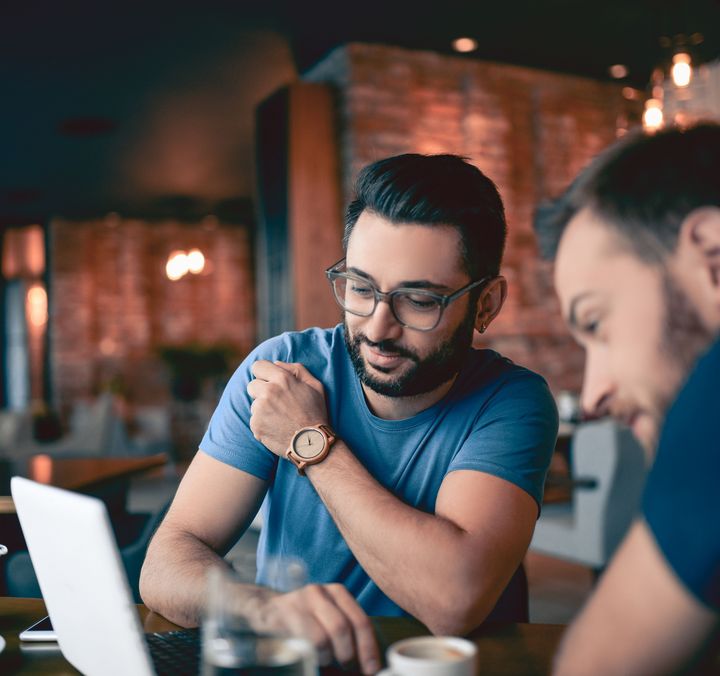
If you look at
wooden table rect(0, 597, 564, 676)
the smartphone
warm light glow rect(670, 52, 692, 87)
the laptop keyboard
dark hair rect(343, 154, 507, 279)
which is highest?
warm light glow rect(670, 52, 692, 87)

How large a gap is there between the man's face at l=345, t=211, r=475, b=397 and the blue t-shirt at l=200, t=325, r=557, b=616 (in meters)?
0.07

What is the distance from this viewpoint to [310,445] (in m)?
1.39

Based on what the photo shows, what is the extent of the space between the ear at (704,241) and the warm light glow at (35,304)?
34.0 feet

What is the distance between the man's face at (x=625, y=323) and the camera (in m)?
0.77

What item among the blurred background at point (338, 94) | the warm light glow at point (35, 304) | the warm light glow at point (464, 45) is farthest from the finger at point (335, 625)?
the warm light glow at point (35, 304)

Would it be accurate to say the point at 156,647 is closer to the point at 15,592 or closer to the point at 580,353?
the point at 15,592

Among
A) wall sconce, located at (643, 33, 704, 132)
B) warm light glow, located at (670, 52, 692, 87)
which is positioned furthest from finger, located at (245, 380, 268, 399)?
warm light glow, located at (670, 52, 692, 87)

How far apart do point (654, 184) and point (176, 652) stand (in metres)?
0.81

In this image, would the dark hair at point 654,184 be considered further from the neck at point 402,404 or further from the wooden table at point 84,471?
the wooden table at point 84,471

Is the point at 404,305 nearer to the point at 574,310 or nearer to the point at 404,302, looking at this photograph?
the point at 404,302

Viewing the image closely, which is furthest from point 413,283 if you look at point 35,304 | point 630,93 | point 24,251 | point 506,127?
point 24,251

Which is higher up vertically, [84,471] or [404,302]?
[404,302]

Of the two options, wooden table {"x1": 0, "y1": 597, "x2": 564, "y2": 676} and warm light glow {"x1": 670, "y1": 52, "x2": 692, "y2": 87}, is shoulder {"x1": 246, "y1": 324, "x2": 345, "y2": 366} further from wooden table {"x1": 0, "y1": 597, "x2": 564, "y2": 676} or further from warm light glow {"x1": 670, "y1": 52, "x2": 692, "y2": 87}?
warm light glow {"x1": 670, "y1": 52, "x2": 692, "y2": 87}

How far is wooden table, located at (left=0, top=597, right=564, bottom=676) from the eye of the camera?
100 centimetres
